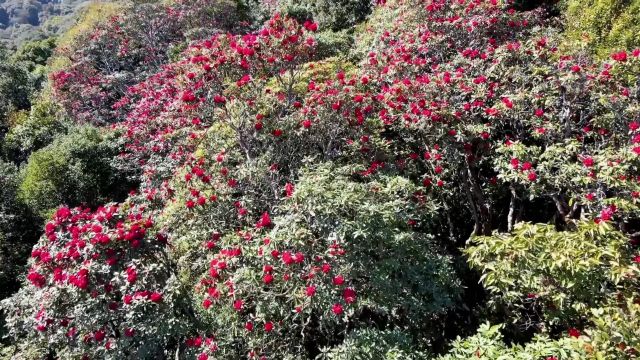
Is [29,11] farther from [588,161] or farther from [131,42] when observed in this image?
[588,161]

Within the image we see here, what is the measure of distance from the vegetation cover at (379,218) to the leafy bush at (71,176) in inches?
91.6

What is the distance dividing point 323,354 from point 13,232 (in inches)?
520

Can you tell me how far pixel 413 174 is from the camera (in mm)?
8242

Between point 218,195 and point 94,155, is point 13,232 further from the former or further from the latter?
point 218,195

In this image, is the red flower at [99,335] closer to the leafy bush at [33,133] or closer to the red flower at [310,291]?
the red flower at [310,291]

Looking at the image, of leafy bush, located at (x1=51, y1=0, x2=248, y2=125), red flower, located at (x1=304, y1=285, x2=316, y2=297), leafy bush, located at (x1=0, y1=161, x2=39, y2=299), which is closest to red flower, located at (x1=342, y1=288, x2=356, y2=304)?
red flower, located at (x1=304, y1=285, x2=316, y2=297)

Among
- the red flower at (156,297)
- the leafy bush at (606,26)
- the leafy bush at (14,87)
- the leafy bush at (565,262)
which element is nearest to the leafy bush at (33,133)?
the leafy bush at (14,87)

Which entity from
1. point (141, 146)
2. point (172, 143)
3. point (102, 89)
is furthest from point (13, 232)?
point (102, 89)

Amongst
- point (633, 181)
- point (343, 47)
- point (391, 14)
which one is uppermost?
point (391, 14)

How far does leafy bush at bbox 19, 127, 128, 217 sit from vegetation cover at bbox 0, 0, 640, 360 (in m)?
2.33

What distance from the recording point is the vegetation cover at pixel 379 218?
485 cm

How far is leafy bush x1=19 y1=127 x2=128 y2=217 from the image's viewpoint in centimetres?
1395

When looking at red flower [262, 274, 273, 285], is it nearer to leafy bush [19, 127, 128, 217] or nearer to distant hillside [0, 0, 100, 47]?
leafy bush [19, 127, 128, 217]

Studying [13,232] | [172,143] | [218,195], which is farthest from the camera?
[13,232]
